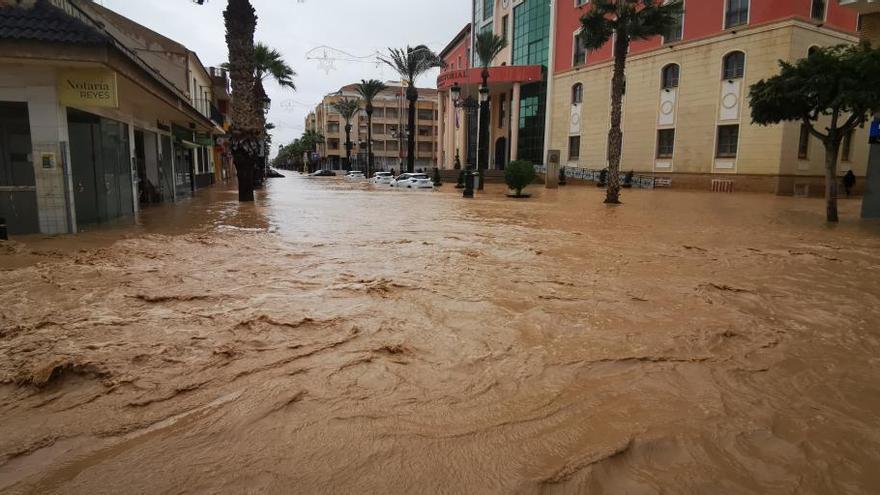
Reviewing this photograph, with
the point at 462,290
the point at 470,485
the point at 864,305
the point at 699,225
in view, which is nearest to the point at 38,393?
the point at 470,485

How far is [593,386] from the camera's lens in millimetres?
3863

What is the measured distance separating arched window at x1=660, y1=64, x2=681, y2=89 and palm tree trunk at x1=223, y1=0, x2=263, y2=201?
2690 centimetres

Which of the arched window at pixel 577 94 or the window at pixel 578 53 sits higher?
the window at pixel 578 53

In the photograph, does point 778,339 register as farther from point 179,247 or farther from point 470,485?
point 179,247

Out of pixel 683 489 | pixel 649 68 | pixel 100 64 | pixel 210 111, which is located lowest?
pixel 683 489

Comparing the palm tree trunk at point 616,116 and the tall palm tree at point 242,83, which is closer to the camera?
the tall palm tree at point 242,83

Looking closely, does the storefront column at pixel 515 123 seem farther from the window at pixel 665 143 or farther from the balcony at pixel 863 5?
the balcony at pixel 863 5

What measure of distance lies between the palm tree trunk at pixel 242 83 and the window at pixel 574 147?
2874 cm

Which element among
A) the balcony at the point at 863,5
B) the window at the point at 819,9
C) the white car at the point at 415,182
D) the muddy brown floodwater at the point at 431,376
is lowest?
the muddy brown floodwater at the point at 431,376

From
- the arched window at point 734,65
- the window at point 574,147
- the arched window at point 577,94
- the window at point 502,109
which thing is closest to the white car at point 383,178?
the window at point 502,109

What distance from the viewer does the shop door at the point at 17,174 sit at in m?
10.4

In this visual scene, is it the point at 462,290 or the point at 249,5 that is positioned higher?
the point at 249,5

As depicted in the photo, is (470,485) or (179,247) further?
(179,247)

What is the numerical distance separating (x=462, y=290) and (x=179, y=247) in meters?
5.89
